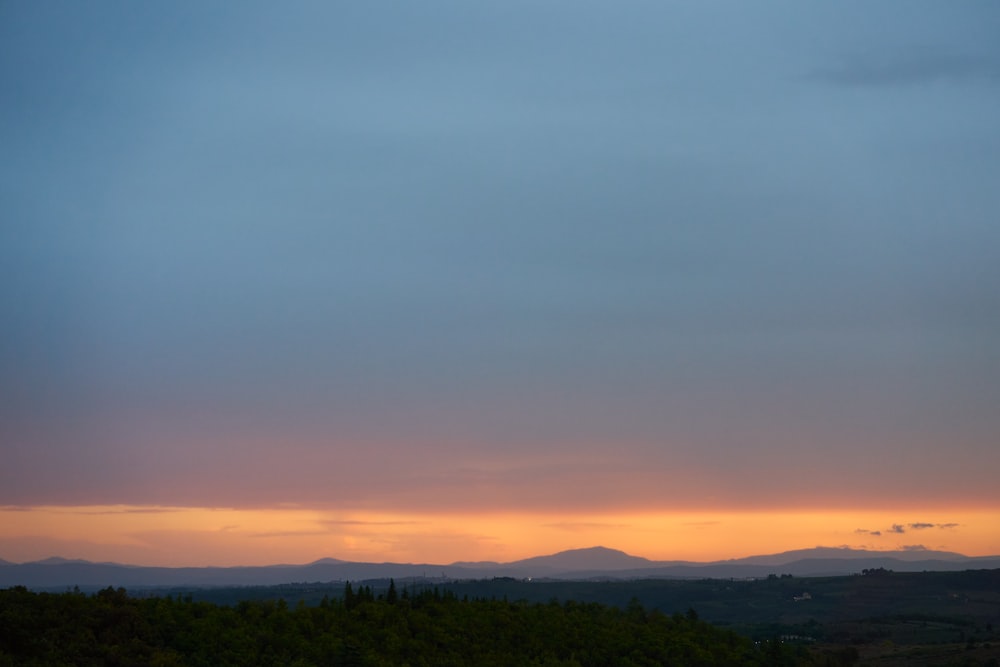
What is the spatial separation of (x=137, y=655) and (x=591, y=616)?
139ft

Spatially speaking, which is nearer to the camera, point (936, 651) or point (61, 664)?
point (61, 664)

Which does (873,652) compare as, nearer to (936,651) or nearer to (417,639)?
(936,651)

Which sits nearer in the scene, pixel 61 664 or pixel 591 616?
pixel 61 664

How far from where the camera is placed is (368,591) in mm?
75062

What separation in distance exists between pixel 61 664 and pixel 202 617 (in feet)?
41.1

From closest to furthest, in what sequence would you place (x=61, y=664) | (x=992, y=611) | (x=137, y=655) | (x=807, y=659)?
(x=61, y=664)
(x=137, y=655)
(x=807, y=659)
(x=992, y=611)

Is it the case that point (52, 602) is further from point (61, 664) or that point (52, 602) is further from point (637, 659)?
point (637, 659)

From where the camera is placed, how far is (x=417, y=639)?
63938mm

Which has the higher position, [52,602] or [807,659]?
[52,602]

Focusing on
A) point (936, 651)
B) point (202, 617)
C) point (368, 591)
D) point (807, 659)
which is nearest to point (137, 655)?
point (202, 617)

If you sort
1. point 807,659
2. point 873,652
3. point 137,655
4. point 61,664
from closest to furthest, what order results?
1. point 61,664
2. point 137,655
3. point 807,659
4. point 873,652

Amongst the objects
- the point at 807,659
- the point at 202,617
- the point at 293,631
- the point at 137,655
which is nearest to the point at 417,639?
the point at 293,631

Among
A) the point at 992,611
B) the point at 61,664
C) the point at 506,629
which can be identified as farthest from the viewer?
Answer: the point at 992,611

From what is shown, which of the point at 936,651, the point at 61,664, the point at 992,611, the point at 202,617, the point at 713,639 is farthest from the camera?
the point at 992,611
